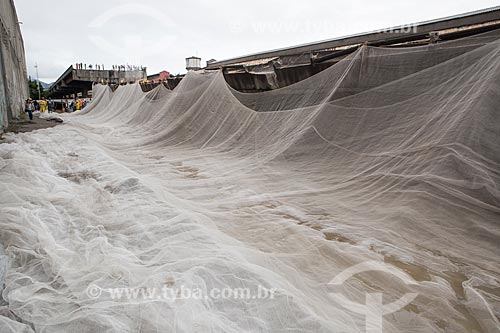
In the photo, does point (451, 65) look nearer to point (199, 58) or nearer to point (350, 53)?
point (350, 53)

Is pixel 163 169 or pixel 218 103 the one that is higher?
pixel 218 103

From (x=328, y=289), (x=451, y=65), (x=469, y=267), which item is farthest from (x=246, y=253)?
(x=451, y=65)

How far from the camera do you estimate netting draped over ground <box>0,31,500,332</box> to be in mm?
1397

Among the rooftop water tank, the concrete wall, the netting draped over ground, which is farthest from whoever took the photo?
the rooftop water tank

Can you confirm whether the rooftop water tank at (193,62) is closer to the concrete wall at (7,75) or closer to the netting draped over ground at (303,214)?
the concrete wall at (7,75)

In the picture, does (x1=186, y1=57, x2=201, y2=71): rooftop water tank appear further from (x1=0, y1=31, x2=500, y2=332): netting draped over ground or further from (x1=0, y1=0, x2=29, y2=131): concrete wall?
(x1=0, y1=31, x2=500, y2=332): netting draped over ground

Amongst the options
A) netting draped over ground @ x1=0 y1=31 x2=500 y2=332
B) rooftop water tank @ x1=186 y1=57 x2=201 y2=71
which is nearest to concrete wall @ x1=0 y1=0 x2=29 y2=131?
netting draped over ground @ x1=0 y1=31 x2=500 y2=332

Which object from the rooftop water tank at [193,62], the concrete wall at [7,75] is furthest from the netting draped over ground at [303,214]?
the rooftop water tank at [193,62]

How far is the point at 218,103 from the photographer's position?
577 centimetres

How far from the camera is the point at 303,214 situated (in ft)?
9.14

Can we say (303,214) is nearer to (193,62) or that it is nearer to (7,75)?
(7,75)

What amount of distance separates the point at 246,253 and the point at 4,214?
1.59 meters

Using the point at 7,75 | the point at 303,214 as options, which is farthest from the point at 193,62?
the point at 303,214

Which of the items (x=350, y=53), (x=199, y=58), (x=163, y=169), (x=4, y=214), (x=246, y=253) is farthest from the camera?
(x=199, y=58)
